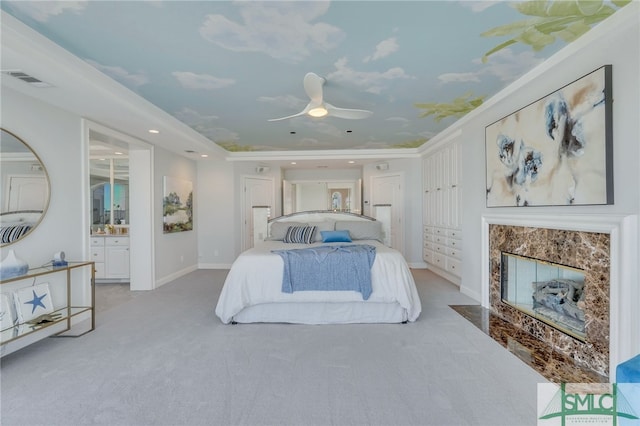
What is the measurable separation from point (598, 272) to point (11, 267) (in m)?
4.63

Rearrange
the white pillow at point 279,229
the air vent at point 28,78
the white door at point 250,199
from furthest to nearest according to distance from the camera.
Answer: the white door at point 250,199
the white pillow at point 279,229
the air vent at point 28,78

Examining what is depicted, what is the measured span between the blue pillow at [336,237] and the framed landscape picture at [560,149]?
2.08 meters

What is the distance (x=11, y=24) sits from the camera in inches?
78.0

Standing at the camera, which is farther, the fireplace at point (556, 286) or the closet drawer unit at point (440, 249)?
the closet drawer unit at point (440, 249)

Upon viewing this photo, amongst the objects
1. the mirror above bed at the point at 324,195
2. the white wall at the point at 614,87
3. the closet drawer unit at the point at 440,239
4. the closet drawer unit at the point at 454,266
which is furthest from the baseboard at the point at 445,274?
the mirror above bed at the point at 324,195

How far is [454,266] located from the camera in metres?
4.80

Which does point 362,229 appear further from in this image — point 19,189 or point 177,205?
point 19,189

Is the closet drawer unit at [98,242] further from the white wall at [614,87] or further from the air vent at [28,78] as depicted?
the white wall at [614,87]

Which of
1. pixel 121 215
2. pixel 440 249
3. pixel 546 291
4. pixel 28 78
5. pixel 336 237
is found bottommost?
pixel 546 291

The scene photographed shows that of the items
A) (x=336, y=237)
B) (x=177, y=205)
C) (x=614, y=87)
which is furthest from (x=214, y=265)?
→ (x=614, y=87)

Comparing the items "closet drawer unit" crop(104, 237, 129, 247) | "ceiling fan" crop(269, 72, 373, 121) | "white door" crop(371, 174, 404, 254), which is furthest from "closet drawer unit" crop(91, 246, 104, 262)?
"white door" crop(371, 174, 404, 254)

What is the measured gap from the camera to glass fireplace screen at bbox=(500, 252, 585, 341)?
2.58 m

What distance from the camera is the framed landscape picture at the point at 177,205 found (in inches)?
211

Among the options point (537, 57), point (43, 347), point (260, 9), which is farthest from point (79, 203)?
point (537, 57)
